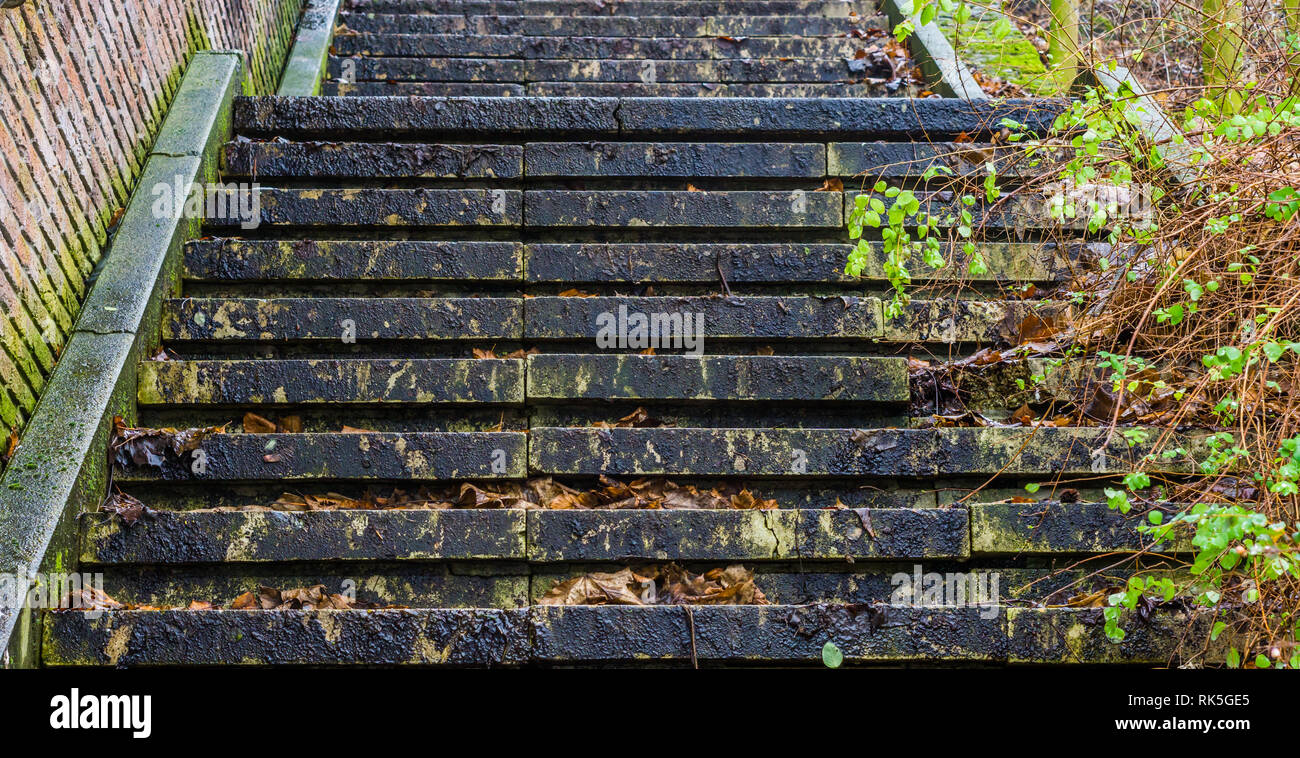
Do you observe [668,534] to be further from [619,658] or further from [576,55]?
[576,55]

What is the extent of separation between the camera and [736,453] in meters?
3.11

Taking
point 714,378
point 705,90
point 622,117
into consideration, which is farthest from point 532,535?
point 705,90

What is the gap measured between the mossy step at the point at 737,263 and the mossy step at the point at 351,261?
0.54 feet

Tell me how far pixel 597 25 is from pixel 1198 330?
170 inches

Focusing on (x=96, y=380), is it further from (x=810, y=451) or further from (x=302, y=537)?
(x=810, y=451)

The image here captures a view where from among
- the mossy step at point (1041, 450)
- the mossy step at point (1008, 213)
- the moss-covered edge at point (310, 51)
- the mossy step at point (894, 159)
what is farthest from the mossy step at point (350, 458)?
the moss-covered edge at point (310, 51)

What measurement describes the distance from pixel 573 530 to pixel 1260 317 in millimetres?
2060

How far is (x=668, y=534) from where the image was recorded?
2.90 meters

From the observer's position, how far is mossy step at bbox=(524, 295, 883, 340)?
3.46 metres

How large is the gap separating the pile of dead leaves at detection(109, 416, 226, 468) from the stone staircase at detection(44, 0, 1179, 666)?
4 centimetres

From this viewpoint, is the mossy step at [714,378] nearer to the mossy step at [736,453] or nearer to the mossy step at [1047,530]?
the mossy step at [736,453]

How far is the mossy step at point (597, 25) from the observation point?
5.93 metres

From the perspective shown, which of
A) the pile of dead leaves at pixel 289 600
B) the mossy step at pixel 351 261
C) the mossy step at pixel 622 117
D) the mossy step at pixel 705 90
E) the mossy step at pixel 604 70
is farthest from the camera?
the mossy step at pixel 604 70

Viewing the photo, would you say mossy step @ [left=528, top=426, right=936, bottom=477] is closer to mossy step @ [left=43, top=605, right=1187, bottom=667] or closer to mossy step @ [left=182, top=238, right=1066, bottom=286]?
mossy step @ [left=43, top=605, right=1187, bottom=667]
